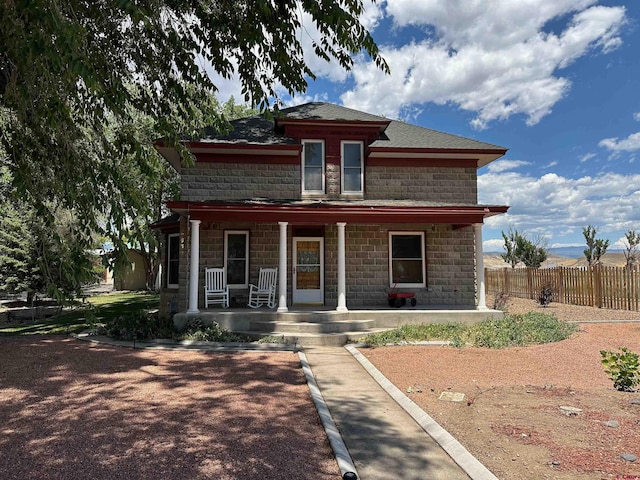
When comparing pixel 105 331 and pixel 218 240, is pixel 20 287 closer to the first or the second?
pixel 105 331

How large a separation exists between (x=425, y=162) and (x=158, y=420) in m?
10.8

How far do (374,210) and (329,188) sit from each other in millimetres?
2369

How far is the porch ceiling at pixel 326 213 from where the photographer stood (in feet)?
34.6

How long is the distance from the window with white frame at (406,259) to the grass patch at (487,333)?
95.6 inches

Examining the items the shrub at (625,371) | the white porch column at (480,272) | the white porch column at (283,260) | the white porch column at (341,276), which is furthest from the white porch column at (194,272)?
the shrub at (625,371)

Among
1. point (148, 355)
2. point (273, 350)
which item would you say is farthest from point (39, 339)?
point (273, 350)

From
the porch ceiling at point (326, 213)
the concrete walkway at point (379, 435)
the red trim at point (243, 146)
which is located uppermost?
the red trim at point (243, 146)

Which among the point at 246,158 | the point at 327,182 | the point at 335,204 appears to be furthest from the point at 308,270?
the point at 246,158

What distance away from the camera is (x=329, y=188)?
42.1 feet

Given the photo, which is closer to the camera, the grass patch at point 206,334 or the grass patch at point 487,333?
the grass patch at point 487,333

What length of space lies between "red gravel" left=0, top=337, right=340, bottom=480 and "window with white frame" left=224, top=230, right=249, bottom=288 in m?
4.59

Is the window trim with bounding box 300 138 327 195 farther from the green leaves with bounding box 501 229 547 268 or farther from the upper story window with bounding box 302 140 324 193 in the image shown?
the green leaves with bounding box 501 229 547 268

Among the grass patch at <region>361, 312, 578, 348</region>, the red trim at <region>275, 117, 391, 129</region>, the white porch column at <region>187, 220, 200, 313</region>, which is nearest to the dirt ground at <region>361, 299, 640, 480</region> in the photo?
the grass patch at <region>361, 312, 578, 348</region>

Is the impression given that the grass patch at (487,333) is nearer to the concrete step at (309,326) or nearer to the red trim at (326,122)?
the concrete step at (309,326)
